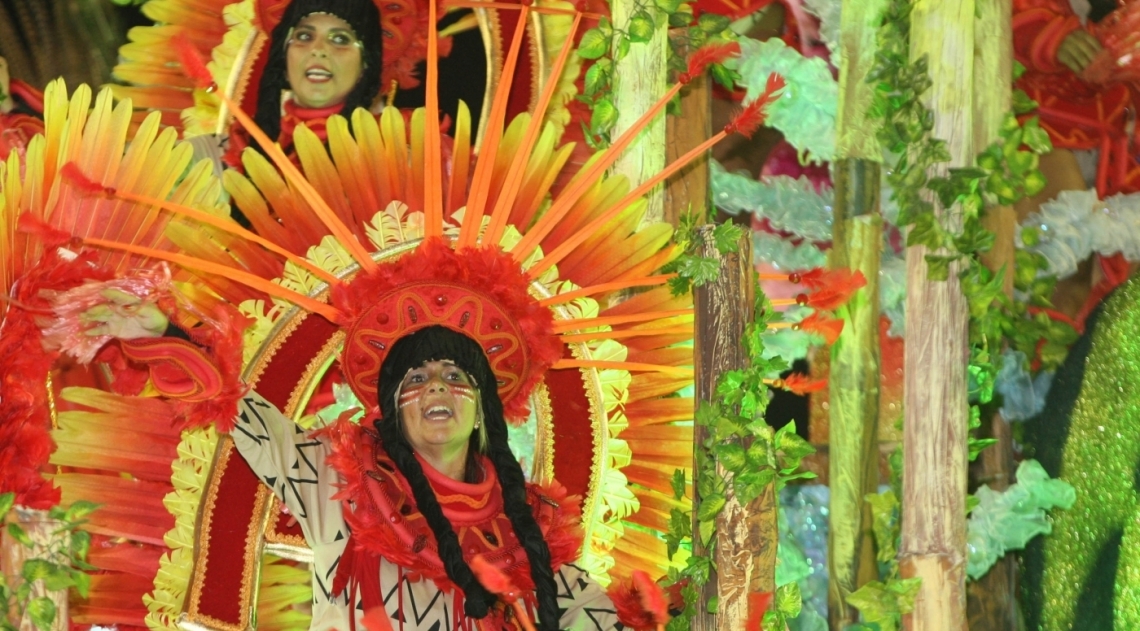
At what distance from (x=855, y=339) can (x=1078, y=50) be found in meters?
0.92

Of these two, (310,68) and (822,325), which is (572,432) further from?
(310,68)

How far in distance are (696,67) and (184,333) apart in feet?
3.84

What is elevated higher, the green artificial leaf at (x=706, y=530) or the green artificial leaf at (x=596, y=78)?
the green artificial leaf at (x=596, y=78)

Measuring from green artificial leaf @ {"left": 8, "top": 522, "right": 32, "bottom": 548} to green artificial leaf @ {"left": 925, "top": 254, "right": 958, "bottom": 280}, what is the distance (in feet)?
6.31

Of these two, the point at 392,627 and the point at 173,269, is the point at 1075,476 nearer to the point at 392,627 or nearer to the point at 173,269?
the point at 392,627

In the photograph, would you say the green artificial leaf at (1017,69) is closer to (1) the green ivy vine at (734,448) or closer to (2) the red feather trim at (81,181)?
A: (1) the green ivy vine at (734,448)

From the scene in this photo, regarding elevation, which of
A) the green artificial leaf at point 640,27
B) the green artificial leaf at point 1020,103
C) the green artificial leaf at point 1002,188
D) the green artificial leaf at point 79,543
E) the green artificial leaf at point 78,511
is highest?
the green artificial leaf at point 640,27

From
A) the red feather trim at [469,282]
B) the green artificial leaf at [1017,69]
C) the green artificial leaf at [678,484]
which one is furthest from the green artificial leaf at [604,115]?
the green artificial leaf at [1017,69]

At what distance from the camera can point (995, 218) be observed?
3768 mm

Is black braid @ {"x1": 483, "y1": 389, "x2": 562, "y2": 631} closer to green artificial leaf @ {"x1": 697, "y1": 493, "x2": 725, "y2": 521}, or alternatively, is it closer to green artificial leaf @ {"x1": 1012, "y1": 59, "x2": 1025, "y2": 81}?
green artificial leaf @ {"x1": 697, "y1": 493, "x2": 725, "y2": 521}

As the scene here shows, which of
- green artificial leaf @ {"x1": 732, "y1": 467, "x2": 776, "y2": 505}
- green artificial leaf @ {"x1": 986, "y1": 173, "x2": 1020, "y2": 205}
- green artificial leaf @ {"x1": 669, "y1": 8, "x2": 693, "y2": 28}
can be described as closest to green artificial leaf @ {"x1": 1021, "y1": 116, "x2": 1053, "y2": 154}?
green artificial leaf @ {"x1": 986, "y1": 173, "x2": 1020, "y2": 205}

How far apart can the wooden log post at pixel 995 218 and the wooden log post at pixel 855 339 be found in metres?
0.24

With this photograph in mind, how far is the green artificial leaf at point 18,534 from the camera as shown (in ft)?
10.6

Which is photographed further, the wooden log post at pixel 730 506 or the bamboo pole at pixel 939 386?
the bamboo pole at pixel 939 386
